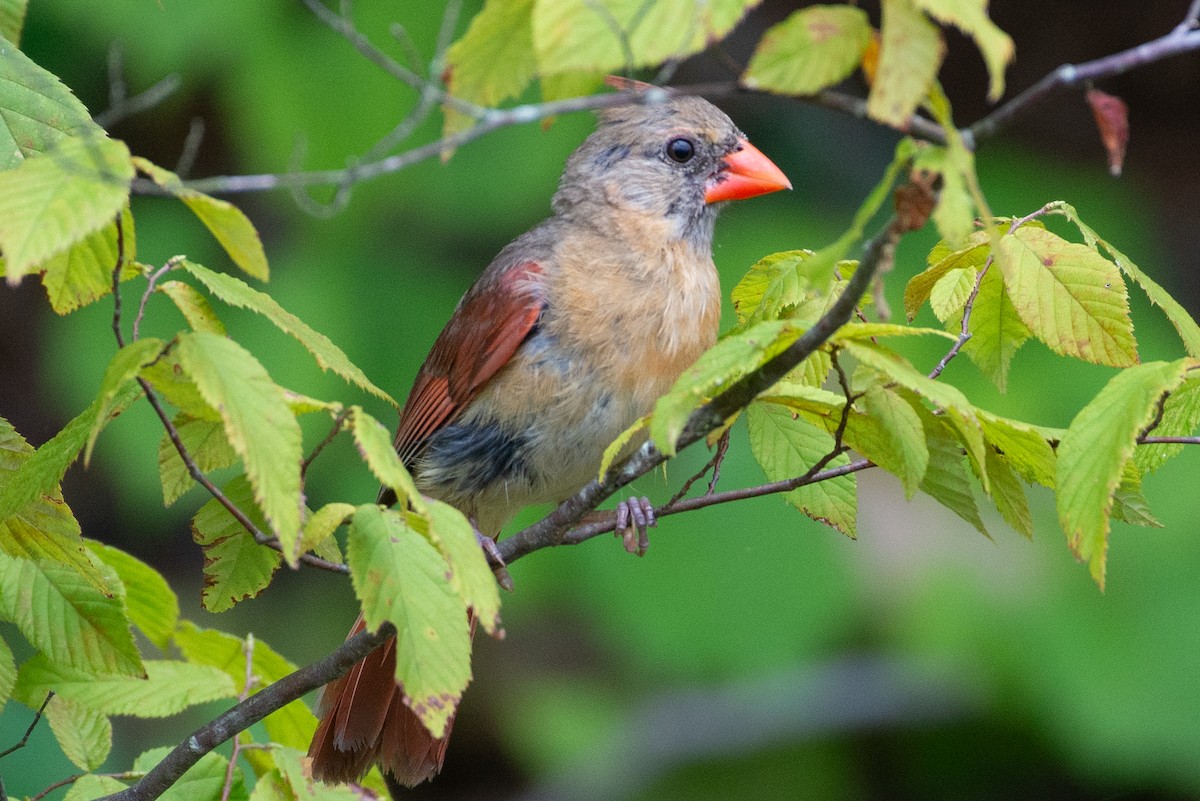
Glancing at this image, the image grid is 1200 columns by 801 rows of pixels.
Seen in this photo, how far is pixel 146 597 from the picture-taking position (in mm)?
2066

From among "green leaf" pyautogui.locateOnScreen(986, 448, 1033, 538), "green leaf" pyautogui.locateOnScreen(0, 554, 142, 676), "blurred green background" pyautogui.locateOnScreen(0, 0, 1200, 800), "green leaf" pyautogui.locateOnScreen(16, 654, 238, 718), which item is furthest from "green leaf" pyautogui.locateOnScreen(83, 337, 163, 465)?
"blurred green background" pyautogui.locateOnScreen(0, 0, 1200, 800)

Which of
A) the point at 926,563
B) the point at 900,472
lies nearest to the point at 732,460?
the point at 926,563

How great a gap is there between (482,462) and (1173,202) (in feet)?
10.6

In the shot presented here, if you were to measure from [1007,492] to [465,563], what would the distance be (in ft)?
2.10

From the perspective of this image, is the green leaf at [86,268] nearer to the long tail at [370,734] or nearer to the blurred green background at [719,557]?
the long tail at [370,734]

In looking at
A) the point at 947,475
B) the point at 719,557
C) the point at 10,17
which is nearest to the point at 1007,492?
the point at 947,475

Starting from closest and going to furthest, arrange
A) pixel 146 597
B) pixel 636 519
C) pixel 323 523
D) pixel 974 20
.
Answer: pixel 974 20, pixel 323 523, pixel 146 597, pixel 636 519

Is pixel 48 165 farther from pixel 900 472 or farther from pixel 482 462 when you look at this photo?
pixel 482 462

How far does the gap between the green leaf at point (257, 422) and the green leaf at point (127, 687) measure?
58 cm

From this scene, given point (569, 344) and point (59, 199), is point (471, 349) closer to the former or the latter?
point (569, 344)

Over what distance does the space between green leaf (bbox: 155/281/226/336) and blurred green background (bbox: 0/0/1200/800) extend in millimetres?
1569

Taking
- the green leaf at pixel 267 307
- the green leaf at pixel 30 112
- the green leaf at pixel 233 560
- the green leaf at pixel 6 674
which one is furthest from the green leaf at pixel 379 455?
the green leaf at pixel 6 674

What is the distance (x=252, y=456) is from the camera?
4.27 ft

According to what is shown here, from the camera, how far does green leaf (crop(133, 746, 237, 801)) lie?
1.75 meters
